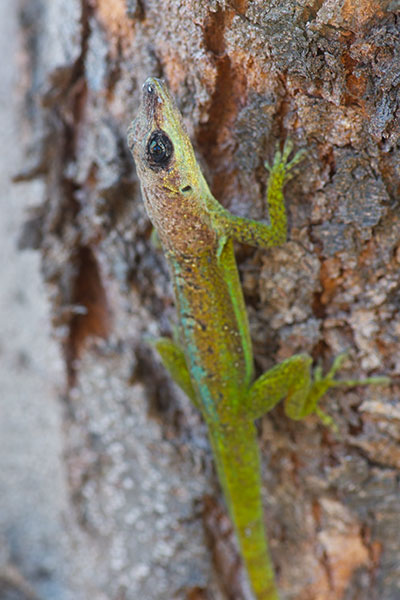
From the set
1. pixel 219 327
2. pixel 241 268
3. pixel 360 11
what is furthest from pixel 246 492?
pixel 360 11

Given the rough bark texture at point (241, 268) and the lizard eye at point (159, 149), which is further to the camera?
the lizard eye at point (159, 149)

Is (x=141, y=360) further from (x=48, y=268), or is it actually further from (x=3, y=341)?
(x=3, y=341)

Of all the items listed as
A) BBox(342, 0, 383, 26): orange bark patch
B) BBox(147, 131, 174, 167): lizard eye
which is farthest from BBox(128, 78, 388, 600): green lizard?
BBox(342, 0, 383, 26): orange bark patch

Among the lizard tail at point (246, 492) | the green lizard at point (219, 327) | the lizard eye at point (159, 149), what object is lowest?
the lizard tail at point (246, 492)

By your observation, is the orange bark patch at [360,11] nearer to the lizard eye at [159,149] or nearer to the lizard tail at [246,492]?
the lizard eye at [159,149]

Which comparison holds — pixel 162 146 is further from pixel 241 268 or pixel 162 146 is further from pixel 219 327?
pixel 219 327

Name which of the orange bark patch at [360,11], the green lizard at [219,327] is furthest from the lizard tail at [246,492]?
the orange bark patch at [360,11]

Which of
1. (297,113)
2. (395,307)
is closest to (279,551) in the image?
(395,307)

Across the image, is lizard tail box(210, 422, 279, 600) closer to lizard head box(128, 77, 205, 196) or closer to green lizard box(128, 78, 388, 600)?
green lizard box(128, 78, 388, 600)
